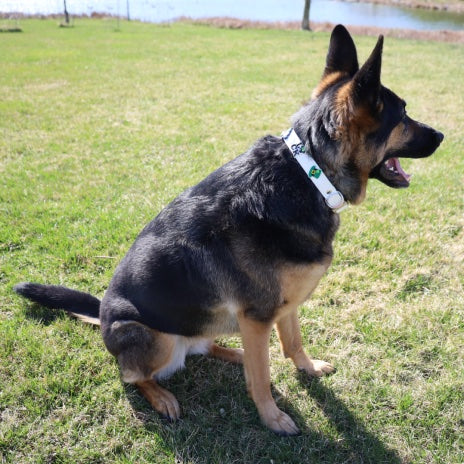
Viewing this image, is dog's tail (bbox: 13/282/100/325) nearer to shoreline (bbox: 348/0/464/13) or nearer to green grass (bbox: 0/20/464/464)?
green grass (bbox: 0/20/464/464)

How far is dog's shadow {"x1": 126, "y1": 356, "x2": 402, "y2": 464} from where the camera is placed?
2.38 meters

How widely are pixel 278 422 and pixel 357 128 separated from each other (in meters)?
1.80

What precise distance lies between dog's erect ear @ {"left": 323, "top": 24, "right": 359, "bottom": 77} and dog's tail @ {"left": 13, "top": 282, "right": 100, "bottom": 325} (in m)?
2.35

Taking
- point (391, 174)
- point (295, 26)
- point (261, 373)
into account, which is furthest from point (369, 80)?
point (295, 26)

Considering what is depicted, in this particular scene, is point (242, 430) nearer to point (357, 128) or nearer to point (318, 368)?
point (318, 368)

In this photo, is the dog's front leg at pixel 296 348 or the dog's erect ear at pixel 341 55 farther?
the dog's front leg at pixel 296 348

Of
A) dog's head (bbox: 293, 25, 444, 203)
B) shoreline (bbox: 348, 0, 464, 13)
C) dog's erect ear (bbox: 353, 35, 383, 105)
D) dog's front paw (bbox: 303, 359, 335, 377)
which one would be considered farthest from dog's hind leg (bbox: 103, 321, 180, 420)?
shoreline (bbox: 348, 0, 464, 13)

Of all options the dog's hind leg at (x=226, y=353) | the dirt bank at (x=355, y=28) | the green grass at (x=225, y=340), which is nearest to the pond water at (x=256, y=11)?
the dirt bank at (x=355, y=28)

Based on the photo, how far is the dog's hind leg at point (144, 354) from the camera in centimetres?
251

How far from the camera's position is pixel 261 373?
8.16 ft

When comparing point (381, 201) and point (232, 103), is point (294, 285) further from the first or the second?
point (232, 103)

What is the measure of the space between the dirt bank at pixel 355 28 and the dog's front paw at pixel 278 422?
23.7 m

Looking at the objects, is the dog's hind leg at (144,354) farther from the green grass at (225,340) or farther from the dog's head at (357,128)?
the dog's head at (357,128)

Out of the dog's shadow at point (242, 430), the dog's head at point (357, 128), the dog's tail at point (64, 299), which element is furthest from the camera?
the dog's tail at point (64, 299)
